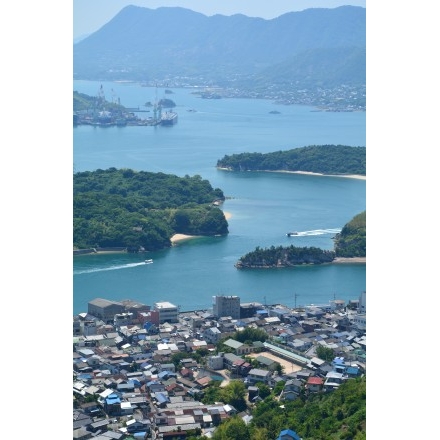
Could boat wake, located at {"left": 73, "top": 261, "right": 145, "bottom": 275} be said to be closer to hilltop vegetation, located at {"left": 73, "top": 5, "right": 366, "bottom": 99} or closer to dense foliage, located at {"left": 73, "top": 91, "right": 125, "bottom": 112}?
dense foliage, located at {"left": 73, "top": 91, "right": 125, "bottom": 112}

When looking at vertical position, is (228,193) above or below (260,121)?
below

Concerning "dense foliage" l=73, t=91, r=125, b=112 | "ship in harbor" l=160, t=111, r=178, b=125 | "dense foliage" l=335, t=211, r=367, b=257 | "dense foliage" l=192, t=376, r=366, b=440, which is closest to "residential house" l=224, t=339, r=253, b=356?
"dense foliage" l=192, t=376, r=366, b=440

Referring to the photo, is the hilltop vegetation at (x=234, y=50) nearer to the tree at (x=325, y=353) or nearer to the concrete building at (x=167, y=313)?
the concrete building at (x=167, y=313)

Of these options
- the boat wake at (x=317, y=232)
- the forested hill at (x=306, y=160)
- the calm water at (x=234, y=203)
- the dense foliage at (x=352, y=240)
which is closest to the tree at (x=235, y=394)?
the calm water at (x=234, y=203)

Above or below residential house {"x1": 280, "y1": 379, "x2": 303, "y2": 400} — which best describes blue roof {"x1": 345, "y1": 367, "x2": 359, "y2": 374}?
above

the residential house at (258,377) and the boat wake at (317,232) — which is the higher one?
the boat wake at (317,232)
